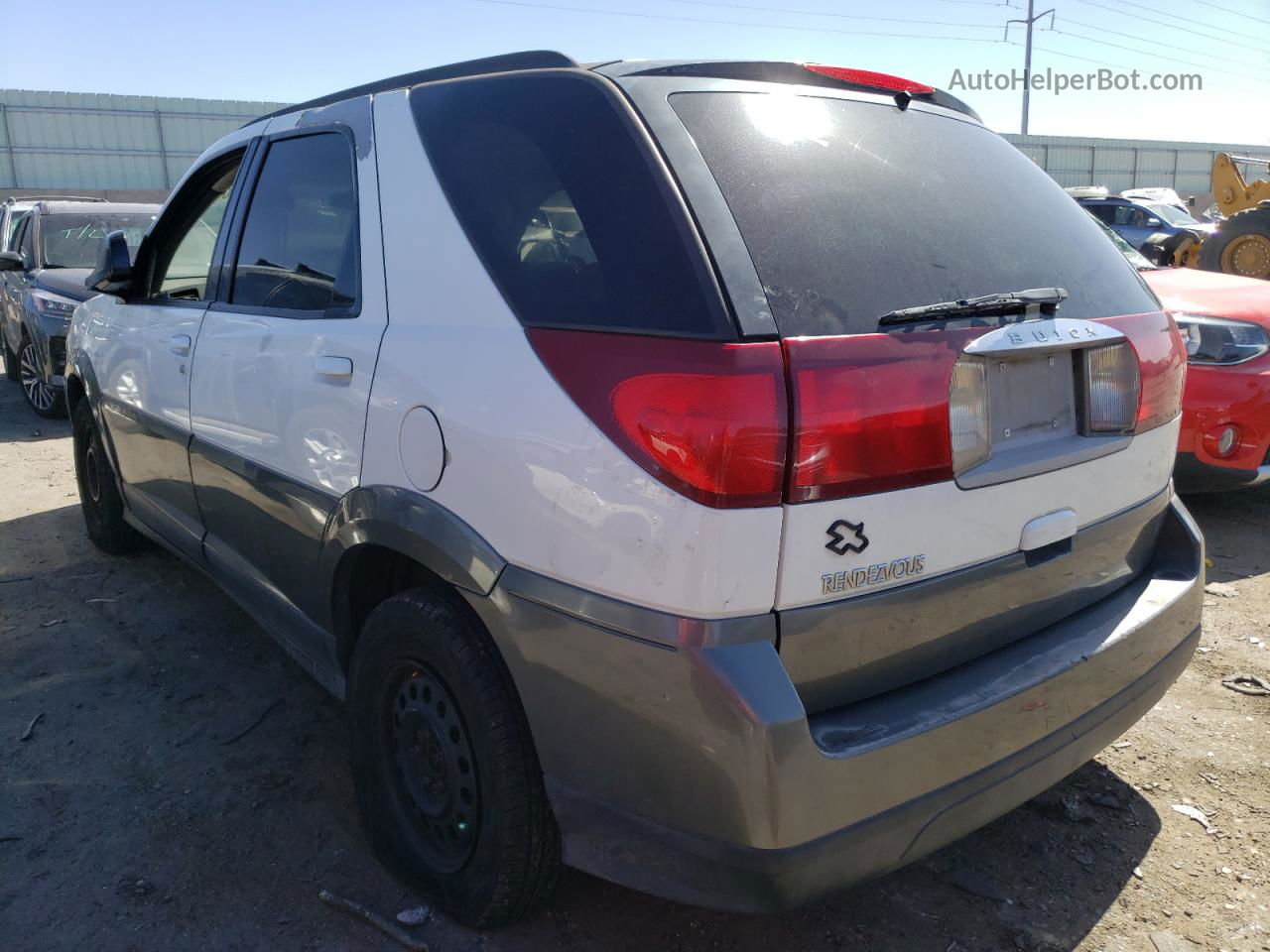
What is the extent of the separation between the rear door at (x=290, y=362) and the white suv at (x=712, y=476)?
0.07 ft

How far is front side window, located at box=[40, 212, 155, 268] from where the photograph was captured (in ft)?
29.6

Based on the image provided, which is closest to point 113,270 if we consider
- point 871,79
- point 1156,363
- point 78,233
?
point 871,79

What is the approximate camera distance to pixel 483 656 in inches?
80.9

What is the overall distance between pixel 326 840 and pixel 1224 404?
14.5ft

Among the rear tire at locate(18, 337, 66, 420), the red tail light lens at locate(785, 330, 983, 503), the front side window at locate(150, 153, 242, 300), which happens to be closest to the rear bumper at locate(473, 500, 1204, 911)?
the red tail light lens at locate(785, 330, 983, 503)

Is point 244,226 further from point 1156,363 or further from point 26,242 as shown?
point 26,242

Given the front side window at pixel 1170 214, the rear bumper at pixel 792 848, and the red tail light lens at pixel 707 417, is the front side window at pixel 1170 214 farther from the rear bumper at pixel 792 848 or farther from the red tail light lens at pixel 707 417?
the red tail light lens at pixel 707 417

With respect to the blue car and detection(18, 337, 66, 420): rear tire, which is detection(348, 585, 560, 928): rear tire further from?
the blue car

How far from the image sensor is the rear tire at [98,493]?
468cm

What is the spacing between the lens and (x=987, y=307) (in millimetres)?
1913

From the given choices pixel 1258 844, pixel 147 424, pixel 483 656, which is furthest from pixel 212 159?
pixel 1258 844

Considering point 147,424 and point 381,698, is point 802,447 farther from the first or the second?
point 147,424

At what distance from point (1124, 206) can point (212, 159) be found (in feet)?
57.7

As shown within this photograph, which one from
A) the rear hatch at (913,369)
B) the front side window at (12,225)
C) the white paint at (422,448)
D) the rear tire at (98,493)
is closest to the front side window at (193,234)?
the rear tire at (98,493)
